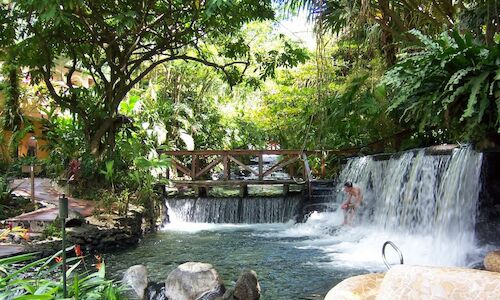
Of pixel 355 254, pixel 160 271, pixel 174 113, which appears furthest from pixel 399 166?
pixel 174 113

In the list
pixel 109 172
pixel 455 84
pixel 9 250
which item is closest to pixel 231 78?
pixel 109 172

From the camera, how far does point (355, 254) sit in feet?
30.1

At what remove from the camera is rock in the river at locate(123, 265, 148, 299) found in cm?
643

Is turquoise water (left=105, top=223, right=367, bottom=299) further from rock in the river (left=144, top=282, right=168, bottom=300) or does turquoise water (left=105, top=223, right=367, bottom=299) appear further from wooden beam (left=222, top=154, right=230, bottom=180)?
wooden beam (left=222, top=154, right=230, bottom=180)

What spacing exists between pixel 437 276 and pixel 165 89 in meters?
18.8

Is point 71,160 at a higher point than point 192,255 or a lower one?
higher

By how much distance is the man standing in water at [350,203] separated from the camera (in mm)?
11734

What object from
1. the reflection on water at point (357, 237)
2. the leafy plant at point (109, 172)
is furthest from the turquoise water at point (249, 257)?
the leafy plant at point (109, 172)

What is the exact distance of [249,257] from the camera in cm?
937

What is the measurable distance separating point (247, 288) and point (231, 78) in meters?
7.90

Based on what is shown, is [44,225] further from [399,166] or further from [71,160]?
[399,166]

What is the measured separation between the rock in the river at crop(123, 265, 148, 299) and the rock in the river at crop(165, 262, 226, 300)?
34 cm

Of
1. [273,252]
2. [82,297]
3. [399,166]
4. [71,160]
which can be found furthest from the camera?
[71,160]

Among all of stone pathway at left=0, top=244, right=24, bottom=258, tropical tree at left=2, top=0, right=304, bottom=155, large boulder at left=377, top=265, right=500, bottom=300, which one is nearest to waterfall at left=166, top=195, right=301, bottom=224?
tropical tree at left=2, top=0, right=304, bottom=155
